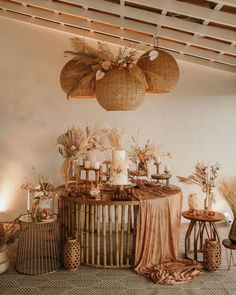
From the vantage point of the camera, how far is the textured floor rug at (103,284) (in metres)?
3.61

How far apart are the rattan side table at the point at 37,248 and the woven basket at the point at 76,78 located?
1.48m

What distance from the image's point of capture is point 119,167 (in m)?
4.24

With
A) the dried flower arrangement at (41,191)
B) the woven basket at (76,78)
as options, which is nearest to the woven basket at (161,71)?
the woven basket at (76,78)

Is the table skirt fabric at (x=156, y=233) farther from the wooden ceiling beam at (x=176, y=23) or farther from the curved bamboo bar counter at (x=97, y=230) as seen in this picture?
the wooden ceiling beam at (x=176, y=23)

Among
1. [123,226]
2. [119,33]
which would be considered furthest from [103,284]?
[119,33]

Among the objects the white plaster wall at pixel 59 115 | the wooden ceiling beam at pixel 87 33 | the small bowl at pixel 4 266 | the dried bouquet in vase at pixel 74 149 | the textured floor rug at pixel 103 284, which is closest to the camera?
the textured floor rug at pixel 103 284

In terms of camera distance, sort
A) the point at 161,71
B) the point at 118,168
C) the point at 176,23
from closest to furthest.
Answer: the point at 161,71 → the point at 118,168 → the point at 176,23

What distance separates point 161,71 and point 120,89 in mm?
585

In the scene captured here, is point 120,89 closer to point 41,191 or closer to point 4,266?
point 41,191

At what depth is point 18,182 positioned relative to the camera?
6250mm

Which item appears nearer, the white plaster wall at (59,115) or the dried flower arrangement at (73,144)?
the dried flower arrangement at (73,144)

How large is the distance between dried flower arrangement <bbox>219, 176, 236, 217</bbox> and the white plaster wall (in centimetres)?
208

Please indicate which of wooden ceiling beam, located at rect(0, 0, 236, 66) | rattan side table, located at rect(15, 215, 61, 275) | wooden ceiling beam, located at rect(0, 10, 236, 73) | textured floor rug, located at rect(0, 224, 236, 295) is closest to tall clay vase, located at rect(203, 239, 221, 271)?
textured floor rug, located at rect(0, 224, 236, 295)


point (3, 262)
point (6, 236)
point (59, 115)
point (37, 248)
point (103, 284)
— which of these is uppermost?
point (59, 115)
